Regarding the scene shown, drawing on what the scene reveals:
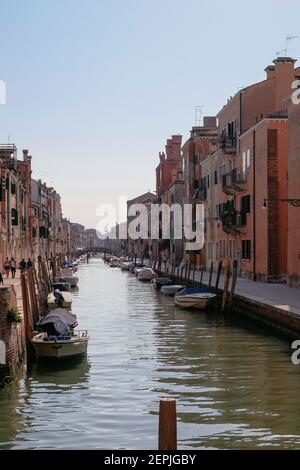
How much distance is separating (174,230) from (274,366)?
61.0 m

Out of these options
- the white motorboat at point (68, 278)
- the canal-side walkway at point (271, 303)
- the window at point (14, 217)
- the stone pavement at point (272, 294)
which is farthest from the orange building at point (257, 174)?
the window at point (14, 217)

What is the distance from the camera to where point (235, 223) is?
48.4m

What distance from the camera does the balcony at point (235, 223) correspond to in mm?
46781

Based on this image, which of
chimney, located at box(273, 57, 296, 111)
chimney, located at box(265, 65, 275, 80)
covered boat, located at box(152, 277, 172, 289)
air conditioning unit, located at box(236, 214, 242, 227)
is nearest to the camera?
chimney, located at box(273, 57, 296, 111)

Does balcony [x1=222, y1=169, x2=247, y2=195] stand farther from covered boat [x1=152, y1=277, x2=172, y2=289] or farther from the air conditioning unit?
covered boat [x1=152, y1=277, x2=172, y2=289]

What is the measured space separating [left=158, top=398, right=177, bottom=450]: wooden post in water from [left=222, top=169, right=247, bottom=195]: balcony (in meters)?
38.2

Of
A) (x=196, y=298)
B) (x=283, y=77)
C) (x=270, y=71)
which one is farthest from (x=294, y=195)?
(x=270, y=71)

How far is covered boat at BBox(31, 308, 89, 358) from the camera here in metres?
20.9

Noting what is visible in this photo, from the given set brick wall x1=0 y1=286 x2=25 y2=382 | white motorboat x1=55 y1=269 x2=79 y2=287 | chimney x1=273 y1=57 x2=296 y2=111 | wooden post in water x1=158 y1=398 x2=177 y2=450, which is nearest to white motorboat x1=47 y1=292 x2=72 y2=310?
brick wall x1=0 y1=286 x2=25 y2=382

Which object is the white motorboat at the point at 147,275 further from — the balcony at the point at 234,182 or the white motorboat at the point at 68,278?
the balcony at the point at 234,182

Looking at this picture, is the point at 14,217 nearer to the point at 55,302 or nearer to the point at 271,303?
the point at 55,302

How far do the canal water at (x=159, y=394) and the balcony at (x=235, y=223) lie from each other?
1817 centimetres
